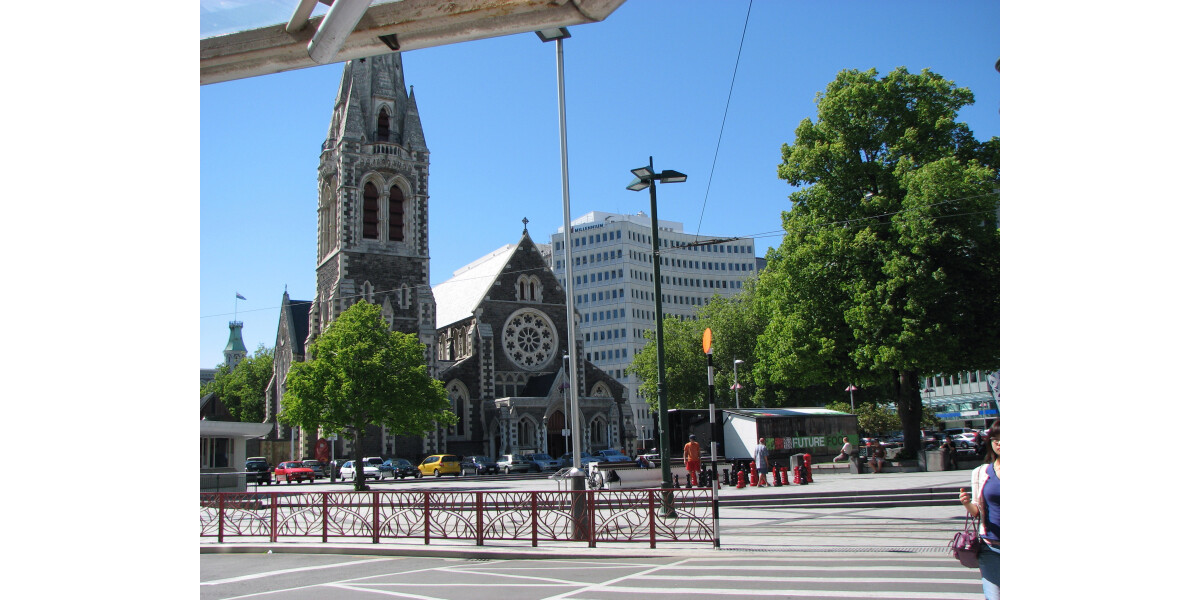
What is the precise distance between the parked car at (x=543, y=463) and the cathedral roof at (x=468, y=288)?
14665 millimetres

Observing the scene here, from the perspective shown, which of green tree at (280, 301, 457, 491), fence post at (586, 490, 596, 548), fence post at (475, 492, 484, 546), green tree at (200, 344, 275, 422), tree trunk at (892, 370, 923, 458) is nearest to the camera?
fence post at (586, 490, 596, 548)

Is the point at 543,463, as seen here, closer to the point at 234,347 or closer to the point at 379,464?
the point at 379,464

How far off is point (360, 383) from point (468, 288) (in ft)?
93.9

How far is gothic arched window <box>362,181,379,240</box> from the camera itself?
199ft

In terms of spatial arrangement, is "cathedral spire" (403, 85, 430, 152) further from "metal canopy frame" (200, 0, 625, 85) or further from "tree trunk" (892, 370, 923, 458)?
"metal canopy frame" (200, 0, 625, 85)

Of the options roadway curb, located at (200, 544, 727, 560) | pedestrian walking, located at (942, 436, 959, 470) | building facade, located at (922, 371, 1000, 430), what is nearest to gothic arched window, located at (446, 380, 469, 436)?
building facade, located at (922, 371, 1000, 430)

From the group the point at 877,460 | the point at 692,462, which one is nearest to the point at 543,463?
the point at 877,460

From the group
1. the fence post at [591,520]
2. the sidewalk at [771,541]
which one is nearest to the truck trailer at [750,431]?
the sidewalk at [771,541]

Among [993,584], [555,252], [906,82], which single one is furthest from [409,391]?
[555,252]

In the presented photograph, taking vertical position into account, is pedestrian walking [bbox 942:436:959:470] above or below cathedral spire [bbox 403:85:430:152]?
below

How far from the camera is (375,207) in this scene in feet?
202

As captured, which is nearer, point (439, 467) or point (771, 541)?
point (771, 541)

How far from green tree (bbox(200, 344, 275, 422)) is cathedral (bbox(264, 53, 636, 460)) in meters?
38.5

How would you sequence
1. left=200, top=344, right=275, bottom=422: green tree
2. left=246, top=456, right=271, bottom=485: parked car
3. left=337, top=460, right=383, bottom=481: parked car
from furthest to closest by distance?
left=200, top=344, right=275, bottom=422: green tree → left=337, top=460, right=383, bottom=481: parked car → left=246, top=456, right=271, bottom=485: parked car
